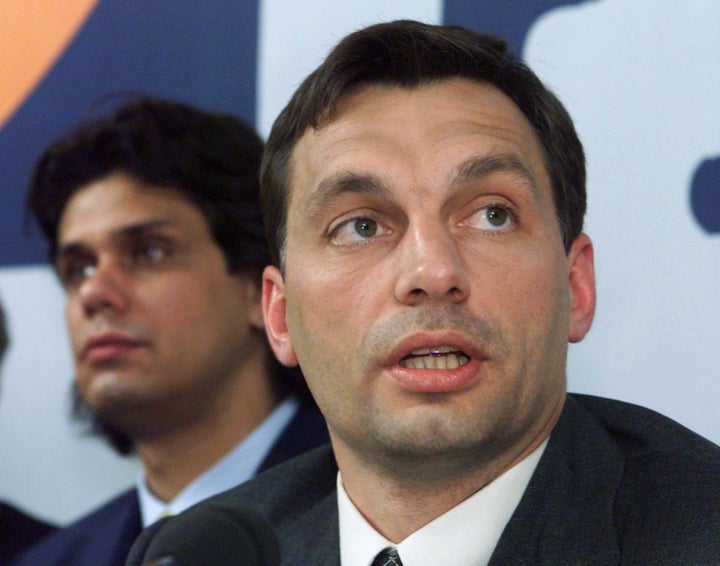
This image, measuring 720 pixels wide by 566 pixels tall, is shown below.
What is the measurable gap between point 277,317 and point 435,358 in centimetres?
40

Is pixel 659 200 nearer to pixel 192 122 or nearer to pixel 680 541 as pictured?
pixel 680 541

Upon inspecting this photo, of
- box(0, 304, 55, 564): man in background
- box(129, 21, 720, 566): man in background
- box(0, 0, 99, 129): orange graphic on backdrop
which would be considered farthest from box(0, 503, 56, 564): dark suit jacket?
box(129, 21, 720, 566): man in background

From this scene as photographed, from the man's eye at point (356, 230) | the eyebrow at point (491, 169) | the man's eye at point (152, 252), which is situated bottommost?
the man's eye at point (152, 252)

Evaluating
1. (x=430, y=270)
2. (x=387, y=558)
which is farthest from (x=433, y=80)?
(x=387, y=558)

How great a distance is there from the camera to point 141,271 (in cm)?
240

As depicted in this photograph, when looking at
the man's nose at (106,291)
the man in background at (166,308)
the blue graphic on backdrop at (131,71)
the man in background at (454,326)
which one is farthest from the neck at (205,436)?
the man in background at (454,326)

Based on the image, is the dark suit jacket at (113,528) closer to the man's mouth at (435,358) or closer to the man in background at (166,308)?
the man in background at (166,308)

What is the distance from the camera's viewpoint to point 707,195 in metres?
1.85

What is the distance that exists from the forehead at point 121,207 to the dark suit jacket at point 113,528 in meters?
0.50

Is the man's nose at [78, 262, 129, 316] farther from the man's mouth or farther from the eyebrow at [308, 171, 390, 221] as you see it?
the man's mouth

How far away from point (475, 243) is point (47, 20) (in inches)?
63.0

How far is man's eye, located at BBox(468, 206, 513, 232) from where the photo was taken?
4.75ft

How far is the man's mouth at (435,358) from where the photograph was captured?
1.34 metres

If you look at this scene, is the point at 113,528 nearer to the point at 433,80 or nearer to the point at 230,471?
the point at 230,471
